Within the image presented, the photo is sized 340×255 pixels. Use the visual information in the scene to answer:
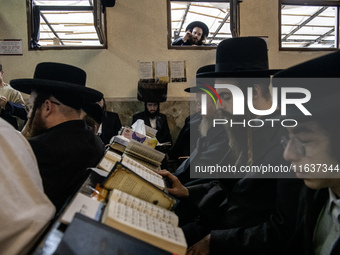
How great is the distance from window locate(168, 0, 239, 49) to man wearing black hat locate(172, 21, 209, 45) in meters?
0.22

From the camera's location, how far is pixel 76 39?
5.88 meters

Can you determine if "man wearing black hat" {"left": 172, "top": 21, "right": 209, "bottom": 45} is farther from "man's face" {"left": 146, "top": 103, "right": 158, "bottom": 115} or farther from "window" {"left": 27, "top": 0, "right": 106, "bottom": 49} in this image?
"window" {"left": 27, "top": 0, "right": 106, "bottom": 49}

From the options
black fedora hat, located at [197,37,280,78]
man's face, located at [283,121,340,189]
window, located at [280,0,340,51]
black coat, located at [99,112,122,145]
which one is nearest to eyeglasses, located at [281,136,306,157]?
man's face, located at [283,121,340,189]

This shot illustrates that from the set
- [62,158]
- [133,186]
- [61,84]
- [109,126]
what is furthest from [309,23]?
[133,186]

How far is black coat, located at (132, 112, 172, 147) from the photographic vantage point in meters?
5.16

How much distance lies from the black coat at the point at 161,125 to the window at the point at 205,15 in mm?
1408

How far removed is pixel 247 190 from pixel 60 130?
1.24 m

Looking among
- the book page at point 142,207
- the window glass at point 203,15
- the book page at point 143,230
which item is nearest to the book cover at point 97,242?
the book page at point 143,230

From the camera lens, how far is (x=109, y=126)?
5035 millimetres

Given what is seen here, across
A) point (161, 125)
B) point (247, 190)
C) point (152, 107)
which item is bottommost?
point (247, 190)

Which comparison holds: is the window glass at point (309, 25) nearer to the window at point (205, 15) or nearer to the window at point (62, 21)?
the window at point (205, 15)

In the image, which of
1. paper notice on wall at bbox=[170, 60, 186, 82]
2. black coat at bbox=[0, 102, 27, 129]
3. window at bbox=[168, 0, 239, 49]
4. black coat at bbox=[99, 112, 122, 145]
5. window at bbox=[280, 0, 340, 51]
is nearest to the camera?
black coat at bbox=[0, 102, 27, 129]

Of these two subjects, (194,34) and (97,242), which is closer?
(97,242)

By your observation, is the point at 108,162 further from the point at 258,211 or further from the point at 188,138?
the point at 188,138
